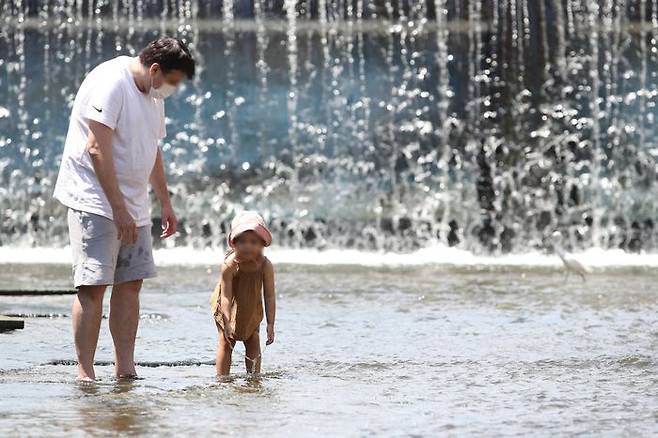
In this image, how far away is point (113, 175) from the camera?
20.3 feet

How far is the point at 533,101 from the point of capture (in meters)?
17.5

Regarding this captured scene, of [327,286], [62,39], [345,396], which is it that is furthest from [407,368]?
[62,39]

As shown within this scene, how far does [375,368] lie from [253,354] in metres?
0.57

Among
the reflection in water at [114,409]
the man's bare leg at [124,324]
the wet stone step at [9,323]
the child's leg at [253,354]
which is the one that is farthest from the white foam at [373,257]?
the reflection in water at [114,409]

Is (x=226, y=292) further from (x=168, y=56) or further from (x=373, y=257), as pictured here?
(x=373, y=257)

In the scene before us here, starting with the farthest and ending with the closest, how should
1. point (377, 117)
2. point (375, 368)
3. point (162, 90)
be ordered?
1. point (377, 117)
2. point (375, 368)
3. point (162, 90)

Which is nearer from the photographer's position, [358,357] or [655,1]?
[358,357]

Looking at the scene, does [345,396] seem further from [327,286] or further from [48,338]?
[327,286]

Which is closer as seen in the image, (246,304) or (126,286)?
(126,286)

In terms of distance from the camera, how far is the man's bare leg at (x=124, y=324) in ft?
21.2

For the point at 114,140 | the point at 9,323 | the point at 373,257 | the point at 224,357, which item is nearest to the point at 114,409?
the point at 224,357

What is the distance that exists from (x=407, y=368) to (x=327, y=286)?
16.1ft

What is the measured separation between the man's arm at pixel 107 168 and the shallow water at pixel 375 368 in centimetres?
61

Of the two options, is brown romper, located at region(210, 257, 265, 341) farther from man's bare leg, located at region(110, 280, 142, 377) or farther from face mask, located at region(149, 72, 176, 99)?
face mask, located at region(149, 72, 176, 99)
